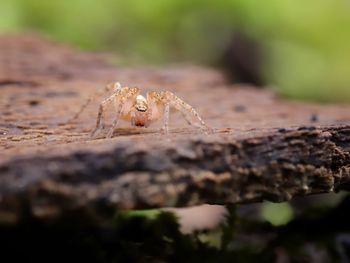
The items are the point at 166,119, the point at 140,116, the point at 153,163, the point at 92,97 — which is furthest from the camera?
the point at 92,97

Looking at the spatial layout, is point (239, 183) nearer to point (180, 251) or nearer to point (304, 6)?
point (180, 251)

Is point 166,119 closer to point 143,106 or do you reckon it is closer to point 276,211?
point 143,106

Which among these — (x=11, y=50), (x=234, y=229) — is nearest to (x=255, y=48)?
(x=11, y=50)

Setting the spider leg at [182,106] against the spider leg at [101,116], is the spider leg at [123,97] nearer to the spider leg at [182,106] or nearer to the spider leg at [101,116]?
the spider leg at [101,116]

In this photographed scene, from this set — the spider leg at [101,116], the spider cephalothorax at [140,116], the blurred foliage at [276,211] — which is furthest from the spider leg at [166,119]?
the blurred foliage at [276,211]

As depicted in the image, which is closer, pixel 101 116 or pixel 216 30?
pixel 101 116

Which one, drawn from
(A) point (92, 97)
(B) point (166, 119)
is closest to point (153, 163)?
(B) point (166, 119)

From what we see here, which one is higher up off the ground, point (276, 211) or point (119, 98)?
point (119, 98)

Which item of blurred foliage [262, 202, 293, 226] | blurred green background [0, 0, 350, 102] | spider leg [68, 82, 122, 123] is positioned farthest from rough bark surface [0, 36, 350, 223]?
blurred green background [0, 0, 350, 102]

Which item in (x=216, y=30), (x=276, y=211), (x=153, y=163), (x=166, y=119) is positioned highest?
(x=216, y=30)
